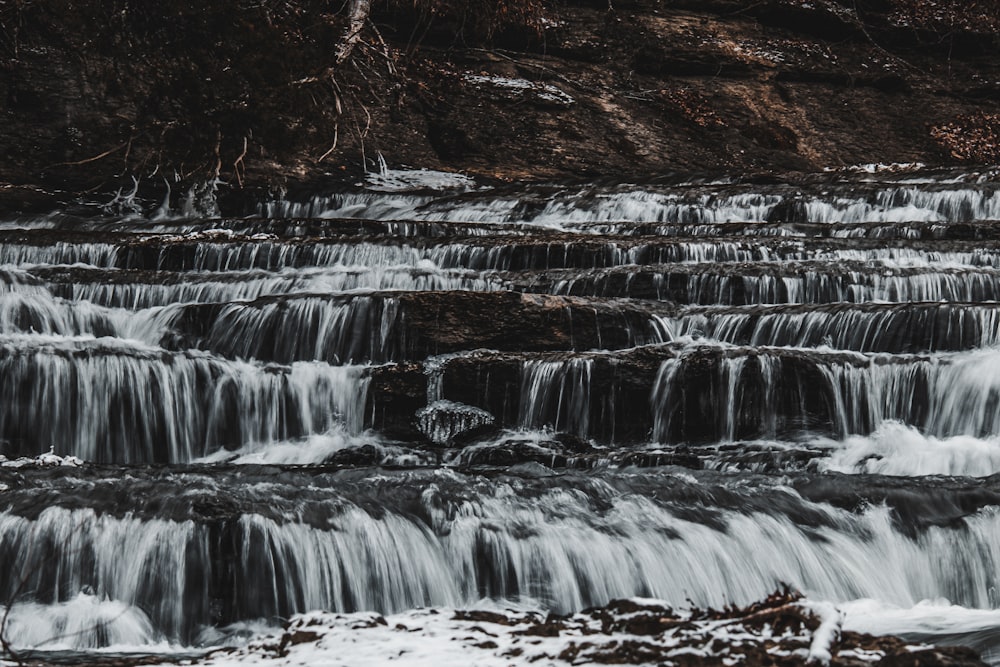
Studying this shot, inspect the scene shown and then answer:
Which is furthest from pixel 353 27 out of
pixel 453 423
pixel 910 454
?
pixel 910 454

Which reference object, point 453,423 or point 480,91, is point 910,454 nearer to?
point 453,423

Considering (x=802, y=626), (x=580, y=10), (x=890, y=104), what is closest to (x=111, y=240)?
(x=802, y=626)

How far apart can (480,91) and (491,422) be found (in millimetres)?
11677

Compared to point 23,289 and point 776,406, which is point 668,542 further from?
point 23,289

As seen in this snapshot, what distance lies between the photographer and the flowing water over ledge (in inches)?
184

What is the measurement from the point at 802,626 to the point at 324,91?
43.2 feet

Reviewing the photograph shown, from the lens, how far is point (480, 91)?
1792 centimetres

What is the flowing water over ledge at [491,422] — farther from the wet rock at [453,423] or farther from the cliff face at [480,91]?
the cliff face at [480,91]

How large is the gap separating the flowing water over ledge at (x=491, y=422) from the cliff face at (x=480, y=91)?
2.80 meters

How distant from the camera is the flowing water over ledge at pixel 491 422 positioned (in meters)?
4.66

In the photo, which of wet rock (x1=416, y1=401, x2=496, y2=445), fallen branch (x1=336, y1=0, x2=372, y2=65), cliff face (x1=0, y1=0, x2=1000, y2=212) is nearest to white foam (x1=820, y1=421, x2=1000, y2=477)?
wet rock (x1=416, y1=401, x2=496, y2=445)

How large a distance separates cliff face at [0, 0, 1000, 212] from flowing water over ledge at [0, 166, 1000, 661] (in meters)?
2.80

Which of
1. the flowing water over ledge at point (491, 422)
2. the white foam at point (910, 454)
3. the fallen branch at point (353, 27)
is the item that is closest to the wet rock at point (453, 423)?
the flowing water over ledge at point (491, 422)

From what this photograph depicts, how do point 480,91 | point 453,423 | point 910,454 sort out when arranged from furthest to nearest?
1. point 480,91
2. point 453,423
3. point 910,454
